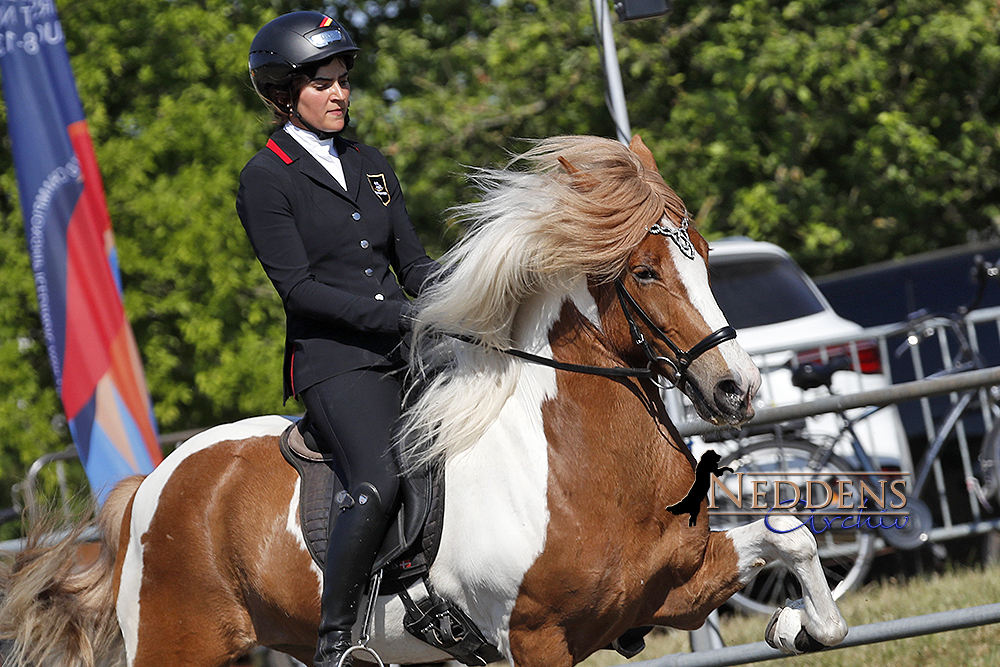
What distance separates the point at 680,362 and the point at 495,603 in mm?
993

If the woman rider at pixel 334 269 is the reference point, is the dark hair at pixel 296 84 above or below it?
above

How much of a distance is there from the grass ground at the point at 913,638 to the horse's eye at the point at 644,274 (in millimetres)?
2613

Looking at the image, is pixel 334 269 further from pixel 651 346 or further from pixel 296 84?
pixel 651 346

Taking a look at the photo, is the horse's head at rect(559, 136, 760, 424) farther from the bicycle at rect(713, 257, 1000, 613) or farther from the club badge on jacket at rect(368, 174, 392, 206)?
the bicycle at rect(713, 257, 1000, 613)

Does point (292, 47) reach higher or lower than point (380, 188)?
higher

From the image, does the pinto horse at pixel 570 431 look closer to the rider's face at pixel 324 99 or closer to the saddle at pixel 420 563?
the saddle at pixel 420 563

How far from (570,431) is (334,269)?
3.32ft

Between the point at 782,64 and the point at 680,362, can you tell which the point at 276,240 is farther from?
the point at 782,64

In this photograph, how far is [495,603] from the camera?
3516mm

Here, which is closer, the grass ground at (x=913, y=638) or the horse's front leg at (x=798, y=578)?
the horse's front leg at (x=798, y=578)

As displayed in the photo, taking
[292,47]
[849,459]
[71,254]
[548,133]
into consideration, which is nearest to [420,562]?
[292,47]

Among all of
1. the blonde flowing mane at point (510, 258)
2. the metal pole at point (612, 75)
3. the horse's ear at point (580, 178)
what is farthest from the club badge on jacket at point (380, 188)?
the metal pole at point (612, 75)

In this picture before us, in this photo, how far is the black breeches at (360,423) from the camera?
360 cm

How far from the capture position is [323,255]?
3.79m
